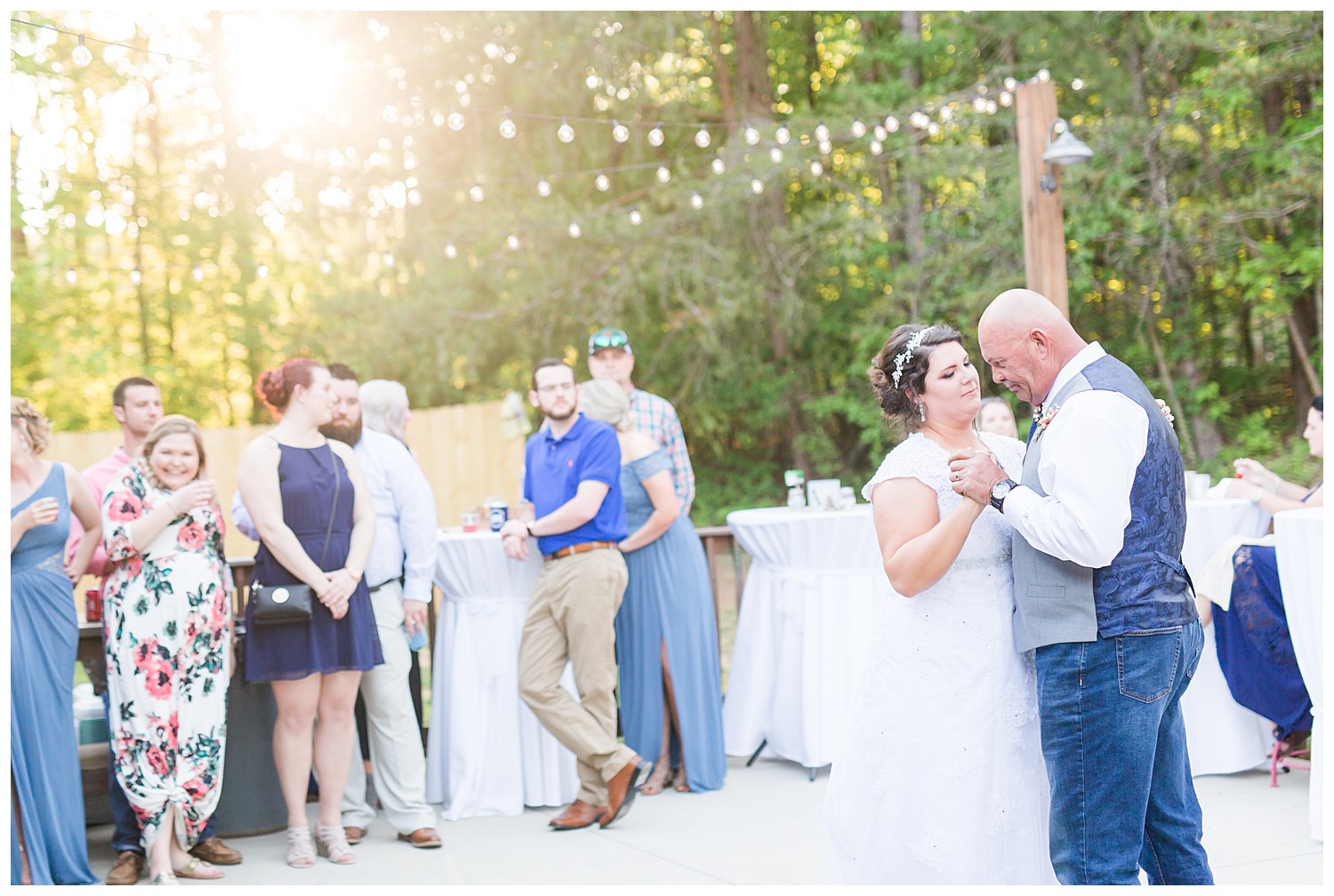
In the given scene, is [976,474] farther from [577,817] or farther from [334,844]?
[334,844]

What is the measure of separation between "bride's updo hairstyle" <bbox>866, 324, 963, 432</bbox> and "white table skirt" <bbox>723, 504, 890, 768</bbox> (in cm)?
204

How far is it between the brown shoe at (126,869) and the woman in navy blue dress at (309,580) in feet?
1.48

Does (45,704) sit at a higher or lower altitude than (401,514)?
lower

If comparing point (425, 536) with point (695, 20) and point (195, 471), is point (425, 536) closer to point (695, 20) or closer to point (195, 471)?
point (195, 471)

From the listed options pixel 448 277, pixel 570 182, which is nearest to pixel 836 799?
pixel 448 277

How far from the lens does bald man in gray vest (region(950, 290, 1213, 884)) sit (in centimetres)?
212

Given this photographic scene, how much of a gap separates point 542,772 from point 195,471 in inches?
65.7

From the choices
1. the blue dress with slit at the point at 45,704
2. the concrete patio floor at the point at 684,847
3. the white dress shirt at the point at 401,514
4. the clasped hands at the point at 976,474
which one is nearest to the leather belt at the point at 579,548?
the white dress shirt at the point at 401,514

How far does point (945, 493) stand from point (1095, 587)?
1.19ft

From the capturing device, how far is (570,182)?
13336mm

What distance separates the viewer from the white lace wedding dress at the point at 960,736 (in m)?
2.42

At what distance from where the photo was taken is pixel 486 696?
14.3 ft

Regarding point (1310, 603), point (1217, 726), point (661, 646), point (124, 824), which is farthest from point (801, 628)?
point (124, 824)

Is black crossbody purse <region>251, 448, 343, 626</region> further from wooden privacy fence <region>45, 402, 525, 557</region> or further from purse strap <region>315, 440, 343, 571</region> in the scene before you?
wooden privacy fence <region>45, 402, 525, 557</region>
